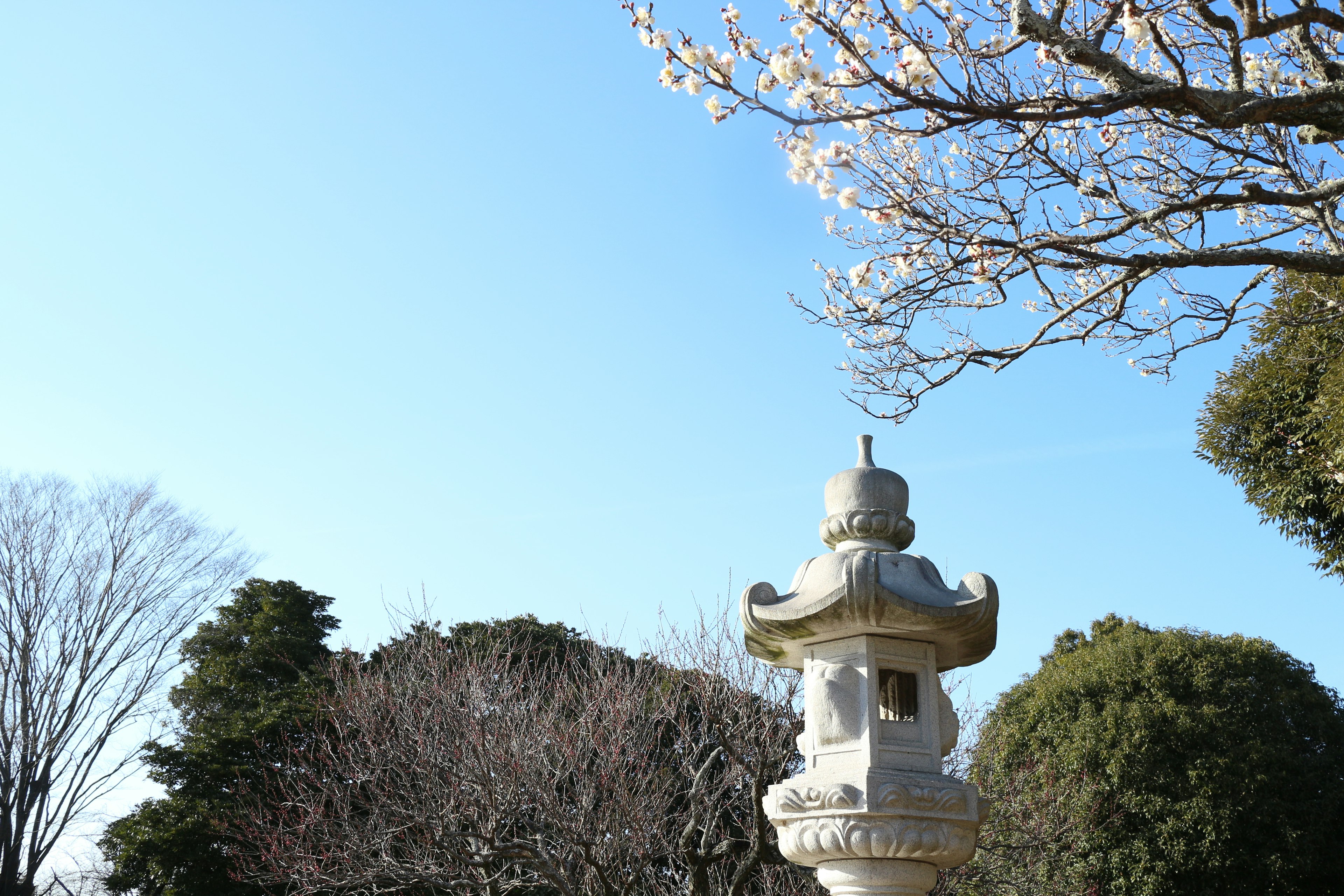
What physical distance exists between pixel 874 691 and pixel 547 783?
146 inches

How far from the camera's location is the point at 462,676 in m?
7.95

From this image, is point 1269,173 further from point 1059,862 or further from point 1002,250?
point 1059,862

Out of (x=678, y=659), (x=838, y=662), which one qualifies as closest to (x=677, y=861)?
(x=678, y=659)

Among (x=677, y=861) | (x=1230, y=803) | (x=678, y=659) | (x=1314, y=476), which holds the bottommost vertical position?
(x=677, y=861)

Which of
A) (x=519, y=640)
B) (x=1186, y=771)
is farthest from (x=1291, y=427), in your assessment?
(x=519, y=640)

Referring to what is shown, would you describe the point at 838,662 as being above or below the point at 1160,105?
below

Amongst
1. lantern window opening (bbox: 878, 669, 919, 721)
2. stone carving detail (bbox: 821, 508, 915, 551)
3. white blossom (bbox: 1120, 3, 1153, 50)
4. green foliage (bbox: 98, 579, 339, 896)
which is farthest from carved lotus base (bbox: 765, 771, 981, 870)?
green foliage (bbox: 98, 579, 339, 896)

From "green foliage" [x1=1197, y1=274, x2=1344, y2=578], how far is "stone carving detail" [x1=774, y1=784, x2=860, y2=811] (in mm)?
5646

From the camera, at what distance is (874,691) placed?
398cm

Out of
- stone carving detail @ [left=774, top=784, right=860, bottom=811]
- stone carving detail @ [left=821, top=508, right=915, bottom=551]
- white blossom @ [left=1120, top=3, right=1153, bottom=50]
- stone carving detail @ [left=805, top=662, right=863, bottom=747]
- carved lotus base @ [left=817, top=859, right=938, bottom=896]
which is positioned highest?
white blossom @ [left=1120, top=3, right=1153, bottom=50]

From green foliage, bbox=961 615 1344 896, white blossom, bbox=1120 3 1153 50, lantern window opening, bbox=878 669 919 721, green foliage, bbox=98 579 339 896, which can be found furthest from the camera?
green foliage, bbox=98 579 339 896

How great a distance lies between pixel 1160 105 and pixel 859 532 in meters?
1.95

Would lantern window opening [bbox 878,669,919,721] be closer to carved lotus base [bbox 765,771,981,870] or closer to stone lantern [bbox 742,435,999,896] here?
stone lantern [bbox 742,435,999,896]

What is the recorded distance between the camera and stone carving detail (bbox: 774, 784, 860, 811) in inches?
147
